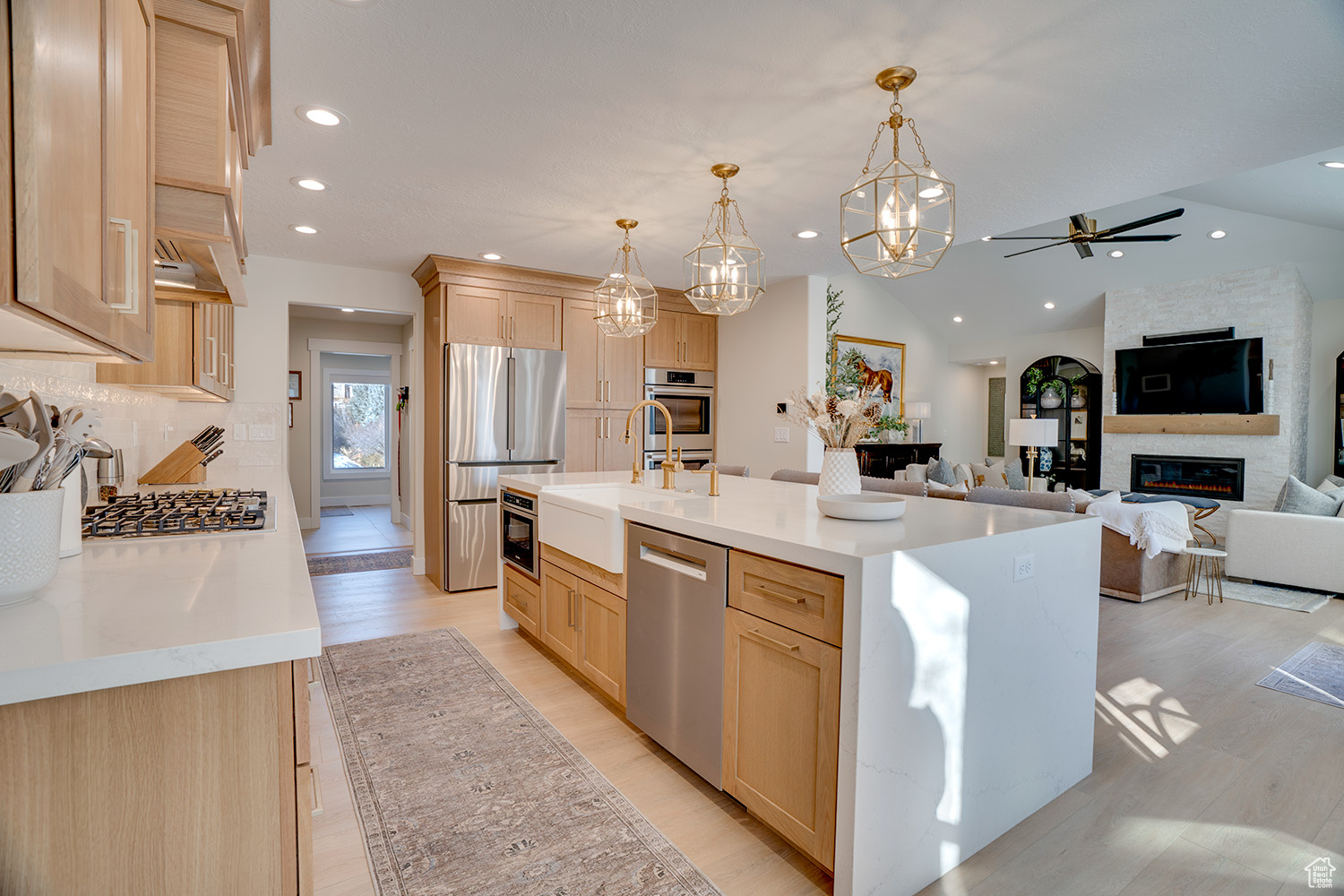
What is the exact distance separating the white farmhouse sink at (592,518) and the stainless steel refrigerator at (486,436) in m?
1.83

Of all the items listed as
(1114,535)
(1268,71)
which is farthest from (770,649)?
(1114,535)

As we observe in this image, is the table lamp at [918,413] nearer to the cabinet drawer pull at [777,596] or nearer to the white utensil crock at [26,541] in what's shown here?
the cabinet drawer pull at [777,596]

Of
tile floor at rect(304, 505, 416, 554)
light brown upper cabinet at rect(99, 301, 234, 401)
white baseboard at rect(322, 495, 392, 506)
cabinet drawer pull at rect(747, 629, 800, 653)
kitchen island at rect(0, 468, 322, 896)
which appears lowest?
tile floor at rect(304, 505, 416, 554)

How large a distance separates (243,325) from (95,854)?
14.6 feet

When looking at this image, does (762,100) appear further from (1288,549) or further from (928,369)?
(928,369)

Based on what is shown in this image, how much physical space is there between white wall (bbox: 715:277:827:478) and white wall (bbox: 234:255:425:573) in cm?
273

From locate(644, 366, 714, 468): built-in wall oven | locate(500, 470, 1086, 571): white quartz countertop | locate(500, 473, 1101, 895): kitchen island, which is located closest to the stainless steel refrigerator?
locate(644, 366, 714, 468): built-in wall oven

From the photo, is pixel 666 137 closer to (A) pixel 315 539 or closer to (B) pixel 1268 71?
(B) pixel 1268 71

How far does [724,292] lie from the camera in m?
2.89

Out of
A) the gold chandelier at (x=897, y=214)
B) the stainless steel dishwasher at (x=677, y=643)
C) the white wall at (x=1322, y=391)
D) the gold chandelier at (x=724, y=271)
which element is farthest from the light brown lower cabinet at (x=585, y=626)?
the white wall at (x=1322, y=391)

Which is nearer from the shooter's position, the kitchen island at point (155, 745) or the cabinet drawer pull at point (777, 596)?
the kitchen island at point (155, 745)

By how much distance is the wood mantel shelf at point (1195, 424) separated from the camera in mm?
6746

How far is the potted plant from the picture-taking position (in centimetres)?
897

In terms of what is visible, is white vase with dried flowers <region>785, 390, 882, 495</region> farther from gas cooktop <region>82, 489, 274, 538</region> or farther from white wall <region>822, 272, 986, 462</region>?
white wall <region>822, 272, 986, 462</region>
